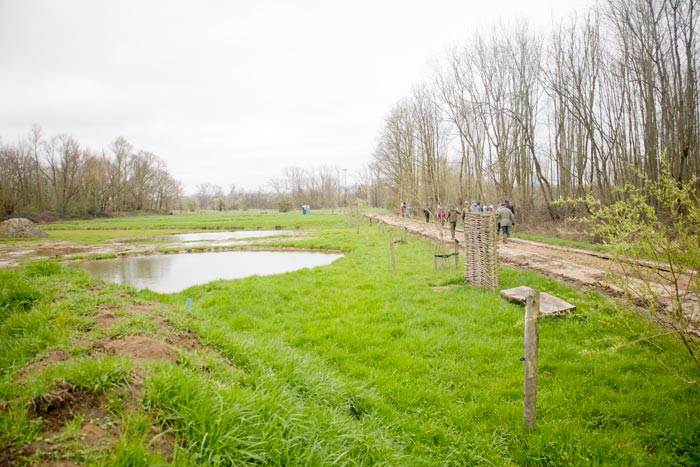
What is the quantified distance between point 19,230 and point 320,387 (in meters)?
36.3

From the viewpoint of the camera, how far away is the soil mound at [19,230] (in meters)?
27.8

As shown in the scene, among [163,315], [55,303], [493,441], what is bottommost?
[493,441]

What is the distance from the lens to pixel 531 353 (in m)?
3.59

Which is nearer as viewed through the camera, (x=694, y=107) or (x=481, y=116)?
(x=694, y=107)

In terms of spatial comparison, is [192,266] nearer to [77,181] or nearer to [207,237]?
[207,237]

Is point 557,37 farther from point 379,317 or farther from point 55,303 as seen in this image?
point 55,303

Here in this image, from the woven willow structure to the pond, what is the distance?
6.75m

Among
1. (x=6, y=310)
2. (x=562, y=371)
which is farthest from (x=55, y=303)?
(x=562, y=371)

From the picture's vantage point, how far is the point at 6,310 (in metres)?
4.53

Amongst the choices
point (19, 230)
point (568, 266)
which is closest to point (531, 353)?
point (568, 266)

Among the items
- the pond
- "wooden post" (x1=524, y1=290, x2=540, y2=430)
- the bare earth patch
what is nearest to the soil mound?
the pond

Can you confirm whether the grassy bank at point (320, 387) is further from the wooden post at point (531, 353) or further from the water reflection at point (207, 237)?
the water reflection at point (207, 237)

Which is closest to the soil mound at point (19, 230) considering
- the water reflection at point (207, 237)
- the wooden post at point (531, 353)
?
the water reflection at point (207, 237)

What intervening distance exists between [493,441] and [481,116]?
27.1 metres
